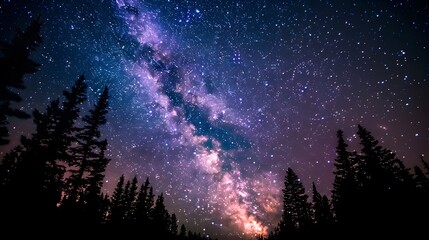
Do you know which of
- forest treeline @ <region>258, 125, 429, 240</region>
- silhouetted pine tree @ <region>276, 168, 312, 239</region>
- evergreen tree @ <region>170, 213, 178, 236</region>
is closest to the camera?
forest treeline @ <region>258, 125, 429, 240</region>

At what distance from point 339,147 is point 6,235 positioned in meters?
32.5

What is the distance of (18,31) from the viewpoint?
14359 millimetres

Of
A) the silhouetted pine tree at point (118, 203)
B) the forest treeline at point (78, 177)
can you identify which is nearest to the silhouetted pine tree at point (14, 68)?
the forest treeline at point (78, 177)

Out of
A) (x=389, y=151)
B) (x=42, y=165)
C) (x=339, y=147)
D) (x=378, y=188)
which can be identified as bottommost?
(x=42, y=165)

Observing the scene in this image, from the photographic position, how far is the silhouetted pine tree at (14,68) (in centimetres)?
1327

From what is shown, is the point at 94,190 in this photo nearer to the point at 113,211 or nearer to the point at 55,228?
the point at 55,228

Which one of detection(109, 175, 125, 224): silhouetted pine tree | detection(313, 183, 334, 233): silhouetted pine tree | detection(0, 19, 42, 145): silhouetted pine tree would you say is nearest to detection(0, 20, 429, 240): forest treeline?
detection(0, 19, 42, 145): silhouetted pine tree

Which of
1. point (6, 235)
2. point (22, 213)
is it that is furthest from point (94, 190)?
point (6, 235)

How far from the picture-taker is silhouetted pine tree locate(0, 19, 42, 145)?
13273 millimetres

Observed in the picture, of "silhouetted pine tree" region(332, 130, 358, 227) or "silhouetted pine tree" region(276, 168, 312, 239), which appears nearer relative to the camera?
"silhouetted pine tree" region(332, 130, 358, 227)

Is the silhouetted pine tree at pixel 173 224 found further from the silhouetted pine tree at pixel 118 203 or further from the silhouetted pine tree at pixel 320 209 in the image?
the silhouetted pine tree at pixel 320 209

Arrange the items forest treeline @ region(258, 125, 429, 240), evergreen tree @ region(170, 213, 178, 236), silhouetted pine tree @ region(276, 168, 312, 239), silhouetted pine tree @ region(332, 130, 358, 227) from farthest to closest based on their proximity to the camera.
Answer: evergreen tree @ region(170, 213, 178, 236), silhouetted pine tree @ region(276, 168, 312, 239), silhouetted pine tree @ region(332, 130, 358, 227), forest treeline @ region(258, 125, 429, 240)

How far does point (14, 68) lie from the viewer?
44.5 ft

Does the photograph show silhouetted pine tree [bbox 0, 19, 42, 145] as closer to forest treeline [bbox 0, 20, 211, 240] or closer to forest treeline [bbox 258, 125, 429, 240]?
forest treeline [bbox 0, 20, 211, 240]
